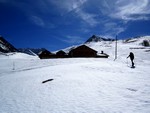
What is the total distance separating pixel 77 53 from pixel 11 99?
45.7 m

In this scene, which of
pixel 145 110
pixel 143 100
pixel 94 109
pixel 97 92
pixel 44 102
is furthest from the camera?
pixel 97 92

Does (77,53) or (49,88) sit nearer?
(49,88)

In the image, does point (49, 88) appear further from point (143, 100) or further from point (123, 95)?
point (143, 100)

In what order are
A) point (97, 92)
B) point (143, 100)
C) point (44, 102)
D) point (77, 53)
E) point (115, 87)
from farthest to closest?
point (77, 53), point (115, 87), point (97, 92), point (44, 102), point (143, 100)

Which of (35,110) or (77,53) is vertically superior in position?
(77,53)

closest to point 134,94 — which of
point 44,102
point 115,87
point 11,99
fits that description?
point 115,87

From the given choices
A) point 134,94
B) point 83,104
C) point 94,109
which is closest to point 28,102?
point 83,104

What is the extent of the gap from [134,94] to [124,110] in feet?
9.20

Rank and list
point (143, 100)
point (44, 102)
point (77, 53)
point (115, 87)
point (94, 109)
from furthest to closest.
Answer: point (77, 53)
point (115, 87)
point (44, 102)
point (143, 100)
point (94, 109)

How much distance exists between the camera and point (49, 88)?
14.3m

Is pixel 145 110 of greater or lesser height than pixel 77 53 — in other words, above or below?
below

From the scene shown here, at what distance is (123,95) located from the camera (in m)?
11.6

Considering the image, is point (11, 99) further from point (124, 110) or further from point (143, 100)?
point (143, 100)

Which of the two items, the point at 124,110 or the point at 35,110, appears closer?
the point at 124,110
